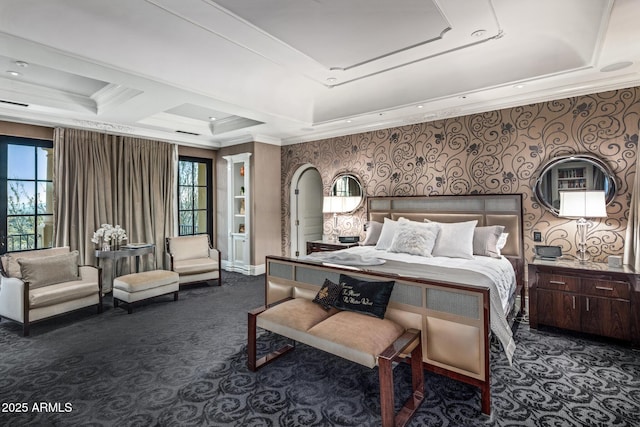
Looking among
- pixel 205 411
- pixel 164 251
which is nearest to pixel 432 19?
pixel 205 411

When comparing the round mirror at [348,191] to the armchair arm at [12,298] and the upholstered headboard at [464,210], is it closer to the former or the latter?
the upholstered headboard at [464,210]

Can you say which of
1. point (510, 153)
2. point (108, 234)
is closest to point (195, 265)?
point (108, 234)

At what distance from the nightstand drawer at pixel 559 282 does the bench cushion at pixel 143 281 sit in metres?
4.60

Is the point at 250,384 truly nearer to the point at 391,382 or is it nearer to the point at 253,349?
the point at 253,349

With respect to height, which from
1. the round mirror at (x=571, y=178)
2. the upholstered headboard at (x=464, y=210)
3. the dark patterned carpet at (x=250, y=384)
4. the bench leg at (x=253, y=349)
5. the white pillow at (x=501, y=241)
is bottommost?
the dark patterned carpet at (x=250, y=384)

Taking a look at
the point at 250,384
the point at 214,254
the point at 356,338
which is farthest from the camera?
the point at 214,254

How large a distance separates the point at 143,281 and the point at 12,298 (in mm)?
1268

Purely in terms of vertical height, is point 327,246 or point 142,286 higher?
point 327,246

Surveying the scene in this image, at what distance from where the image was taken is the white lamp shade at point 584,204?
3.22 metres

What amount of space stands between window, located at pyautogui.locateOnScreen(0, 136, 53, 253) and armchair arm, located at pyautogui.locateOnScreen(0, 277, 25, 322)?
3.93 ft

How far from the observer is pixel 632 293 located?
9.81ft

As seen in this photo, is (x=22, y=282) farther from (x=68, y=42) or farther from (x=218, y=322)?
(x=68, y=42)

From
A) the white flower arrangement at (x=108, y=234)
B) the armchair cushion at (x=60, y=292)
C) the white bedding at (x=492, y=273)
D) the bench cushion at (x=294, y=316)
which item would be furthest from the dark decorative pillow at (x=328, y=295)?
the white flower arrangement at (x=108, y=234)

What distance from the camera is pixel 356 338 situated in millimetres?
2154
